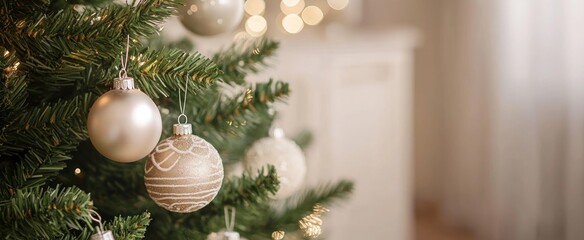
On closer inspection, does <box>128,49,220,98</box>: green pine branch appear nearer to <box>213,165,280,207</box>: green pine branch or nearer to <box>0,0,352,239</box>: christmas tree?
<box>0,0,352,239</box>: christmas tree

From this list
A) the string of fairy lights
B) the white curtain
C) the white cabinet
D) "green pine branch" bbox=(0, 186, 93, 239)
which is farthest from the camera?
the string of fairy lights

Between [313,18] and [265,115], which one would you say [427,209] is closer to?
[313,18]

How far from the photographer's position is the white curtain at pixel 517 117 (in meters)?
2.01

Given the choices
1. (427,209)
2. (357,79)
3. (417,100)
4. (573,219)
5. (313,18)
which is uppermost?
(313,18)

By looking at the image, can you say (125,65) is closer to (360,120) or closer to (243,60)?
(243,60)

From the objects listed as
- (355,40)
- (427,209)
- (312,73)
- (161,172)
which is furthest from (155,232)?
(427,209)

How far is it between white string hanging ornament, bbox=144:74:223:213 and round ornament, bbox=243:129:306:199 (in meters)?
0.25

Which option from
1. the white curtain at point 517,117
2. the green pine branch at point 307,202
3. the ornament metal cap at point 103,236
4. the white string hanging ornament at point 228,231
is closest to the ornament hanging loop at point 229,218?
the white string hanging ornament at point 228,231

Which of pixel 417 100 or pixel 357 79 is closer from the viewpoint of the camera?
pixel 357 79

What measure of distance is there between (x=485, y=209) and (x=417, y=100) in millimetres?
753

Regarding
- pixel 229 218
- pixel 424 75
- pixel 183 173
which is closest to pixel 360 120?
pixel 424 75

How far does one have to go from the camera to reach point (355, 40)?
1.97m

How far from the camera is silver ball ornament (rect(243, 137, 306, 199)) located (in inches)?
32.9

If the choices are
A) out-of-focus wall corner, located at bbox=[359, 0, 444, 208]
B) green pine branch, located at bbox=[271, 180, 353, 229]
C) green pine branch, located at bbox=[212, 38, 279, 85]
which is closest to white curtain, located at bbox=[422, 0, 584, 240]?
out-of-focus wall corner, located at bbox=[359, 0, 444, 208]
